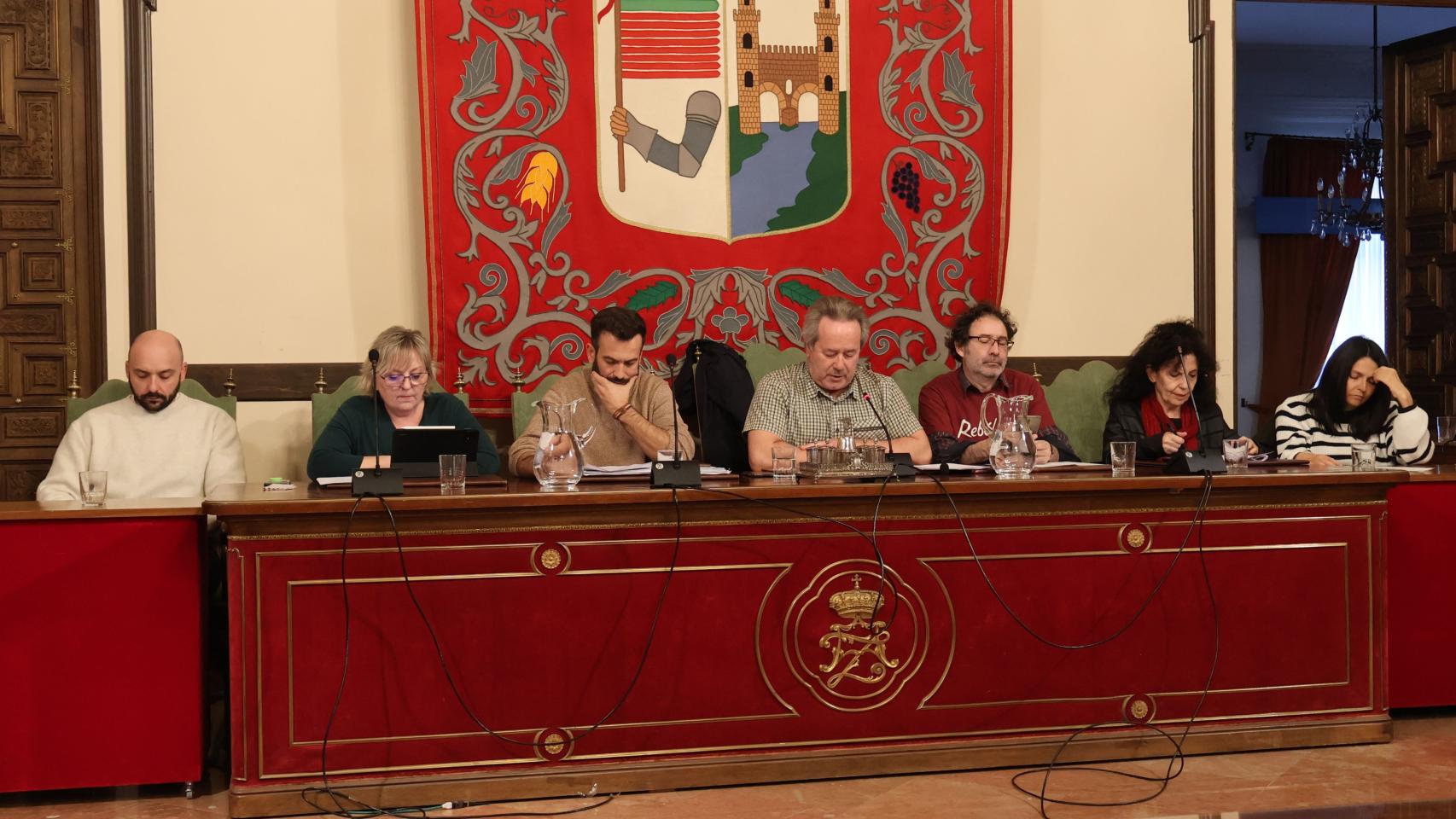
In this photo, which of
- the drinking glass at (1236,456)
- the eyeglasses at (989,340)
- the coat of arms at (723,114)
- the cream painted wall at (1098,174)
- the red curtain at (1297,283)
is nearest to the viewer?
the drinking glass at (1236,456)

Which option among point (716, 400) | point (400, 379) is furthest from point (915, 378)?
point (400, 379)

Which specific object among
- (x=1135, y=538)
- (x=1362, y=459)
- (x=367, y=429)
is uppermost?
(x=367, y=429)

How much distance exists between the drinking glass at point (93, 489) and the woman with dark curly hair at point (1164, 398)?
270 centimetres

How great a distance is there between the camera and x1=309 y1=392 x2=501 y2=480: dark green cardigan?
3406 millimetres

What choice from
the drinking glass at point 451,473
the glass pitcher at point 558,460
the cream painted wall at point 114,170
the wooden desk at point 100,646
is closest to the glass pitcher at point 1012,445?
the glass pitcher at point 558,460

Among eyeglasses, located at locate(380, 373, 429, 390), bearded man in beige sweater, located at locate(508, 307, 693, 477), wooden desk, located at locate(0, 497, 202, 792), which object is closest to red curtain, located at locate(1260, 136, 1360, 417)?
bearded man in beige sweater, located at locate(508, 307, 693, 477)

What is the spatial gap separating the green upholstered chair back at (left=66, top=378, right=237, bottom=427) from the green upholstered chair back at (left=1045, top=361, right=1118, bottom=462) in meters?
2.63

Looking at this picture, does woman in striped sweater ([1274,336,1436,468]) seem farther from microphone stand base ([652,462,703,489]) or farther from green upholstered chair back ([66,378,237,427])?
green upholstered chair back ([66,378,237,427])

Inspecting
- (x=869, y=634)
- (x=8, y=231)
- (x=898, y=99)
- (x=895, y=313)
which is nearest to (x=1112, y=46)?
(x=898, y=99)

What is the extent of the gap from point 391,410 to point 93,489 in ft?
2.80

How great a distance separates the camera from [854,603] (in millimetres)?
2814

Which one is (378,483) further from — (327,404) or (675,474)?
(327,404)

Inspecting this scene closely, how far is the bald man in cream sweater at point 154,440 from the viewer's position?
11.8 feet

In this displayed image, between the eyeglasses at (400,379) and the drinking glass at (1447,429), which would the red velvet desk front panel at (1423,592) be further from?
the eyeglasses at (400,379)
